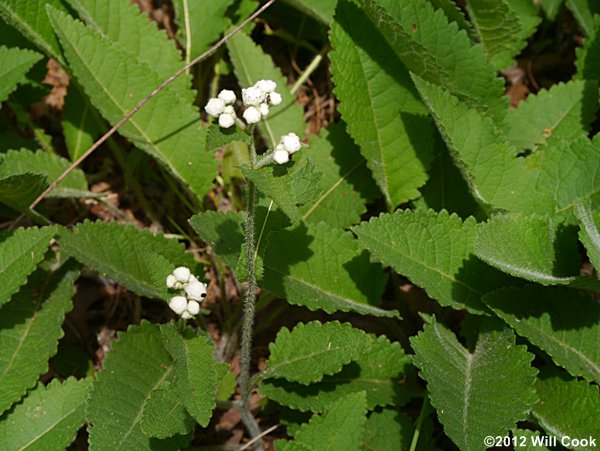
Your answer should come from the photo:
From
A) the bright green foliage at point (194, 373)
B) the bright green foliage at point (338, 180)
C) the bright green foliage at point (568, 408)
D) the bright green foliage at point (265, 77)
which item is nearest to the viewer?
the bright green foliage at point (194, 373)

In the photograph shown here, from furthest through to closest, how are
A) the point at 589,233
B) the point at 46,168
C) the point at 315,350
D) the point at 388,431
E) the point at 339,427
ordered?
the point at 46,168
the point at 388,431
the point at 315,350
the point at 339,427
the point at 589,233

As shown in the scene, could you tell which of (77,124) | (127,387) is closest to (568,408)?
(127,387)

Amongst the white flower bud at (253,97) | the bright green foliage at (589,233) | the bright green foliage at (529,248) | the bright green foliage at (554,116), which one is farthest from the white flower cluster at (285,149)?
the bright green foliage at (554,116)

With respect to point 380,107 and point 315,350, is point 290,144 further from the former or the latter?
point 380,107

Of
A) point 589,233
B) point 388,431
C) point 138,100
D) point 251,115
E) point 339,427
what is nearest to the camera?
point 251,115

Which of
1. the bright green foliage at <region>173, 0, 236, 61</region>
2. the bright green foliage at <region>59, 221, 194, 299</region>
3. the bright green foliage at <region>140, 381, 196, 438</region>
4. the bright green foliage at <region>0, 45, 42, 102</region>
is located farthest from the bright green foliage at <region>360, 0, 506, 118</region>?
the bright green foliage at <region>140, 381, 196, 438</region>

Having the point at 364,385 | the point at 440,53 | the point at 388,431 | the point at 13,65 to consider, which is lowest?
the point at 388,431

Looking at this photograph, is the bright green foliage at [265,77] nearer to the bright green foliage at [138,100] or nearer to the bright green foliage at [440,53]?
the bright green foliage at [138,100]
